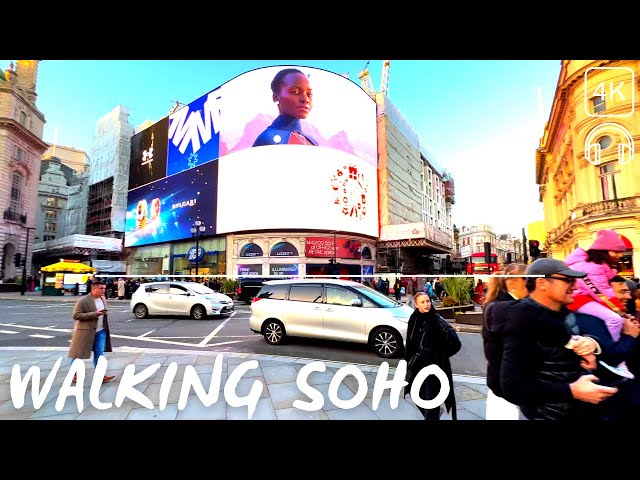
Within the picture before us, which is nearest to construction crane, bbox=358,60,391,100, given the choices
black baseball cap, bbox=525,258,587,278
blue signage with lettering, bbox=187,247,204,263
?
blue signage with lettering, bbox=187,247,204,263

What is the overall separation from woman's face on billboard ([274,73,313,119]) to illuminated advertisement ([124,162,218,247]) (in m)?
11.2

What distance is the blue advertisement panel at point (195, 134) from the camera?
130ft

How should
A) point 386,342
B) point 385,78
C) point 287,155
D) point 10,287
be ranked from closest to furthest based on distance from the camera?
point 386,342, point 10,287, point 287,155, point 385,78

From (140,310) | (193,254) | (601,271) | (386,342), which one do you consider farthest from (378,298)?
(193,254)

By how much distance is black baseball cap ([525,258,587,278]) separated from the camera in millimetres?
1826

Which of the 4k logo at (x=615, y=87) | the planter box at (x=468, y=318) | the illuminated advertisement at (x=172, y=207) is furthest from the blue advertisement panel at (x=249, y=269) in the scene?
the 4k logo at (x=615, y=87)

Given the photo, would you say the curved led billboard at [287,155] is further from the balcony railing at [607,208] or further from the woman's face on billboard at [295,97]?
the balcony railing at [607,208]

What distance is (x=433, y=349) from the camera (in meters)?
3.39

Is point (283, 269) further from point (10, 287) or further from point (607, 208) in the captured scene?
point (10, 287)

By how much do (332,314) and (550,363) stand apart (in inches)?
236

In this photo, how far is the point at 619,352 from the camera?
2.09 m

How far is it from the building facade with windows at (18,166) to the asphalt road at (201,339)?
2866 cm
